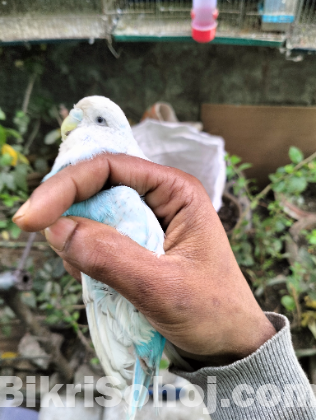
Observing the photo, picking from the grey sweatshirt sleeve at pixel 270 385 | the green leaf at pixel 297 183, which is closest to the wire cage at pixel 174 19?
the green leaf at pixel 297 183

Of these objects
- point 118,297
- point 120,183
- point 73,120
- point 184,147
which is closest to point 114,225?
point 120,183

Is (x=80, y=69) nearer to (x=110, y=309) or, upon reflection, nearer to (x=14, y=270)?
(x=14, y=270)

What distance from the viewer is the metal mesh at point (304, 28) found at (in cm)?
129

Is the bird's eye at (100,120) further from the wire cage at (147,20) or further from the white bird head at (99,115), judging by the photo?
the wire cage at (147,20)

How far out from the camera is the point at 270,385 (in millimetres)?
728

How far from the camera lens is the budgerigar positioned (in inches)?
27.5

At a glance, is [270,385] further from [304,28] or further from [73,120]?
[304,28]

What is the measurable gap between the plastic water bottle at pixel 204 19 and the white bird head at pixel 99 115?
0.75 metres

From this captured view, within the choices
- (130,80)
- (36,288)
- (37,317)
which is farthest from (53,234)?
(130,80)

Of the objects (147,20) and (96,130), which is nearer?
(96,130)

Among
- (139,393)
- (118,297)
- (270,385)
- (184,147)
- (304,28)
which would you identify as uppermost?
(304,28)

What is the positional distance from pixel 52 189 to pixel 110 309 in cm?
39

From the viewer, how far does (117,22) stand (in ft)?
4.69

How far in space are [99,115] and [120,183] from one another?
20cm
